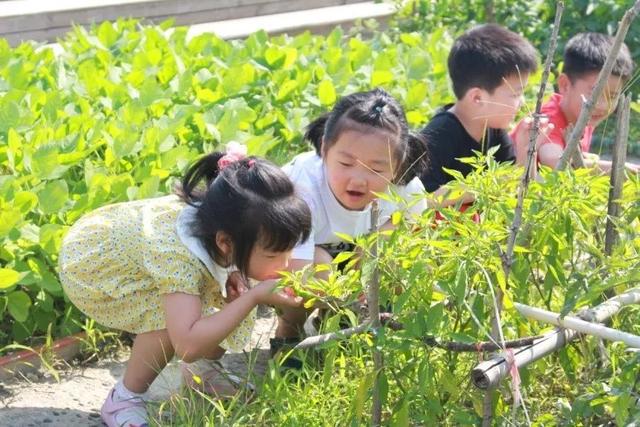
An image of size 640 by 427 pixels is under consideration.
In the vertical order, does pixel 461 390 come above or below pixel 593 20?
above

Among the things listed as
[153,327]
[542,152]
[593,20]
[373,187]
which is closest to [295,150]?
[542,152]

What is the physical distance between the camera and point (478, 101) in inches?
159

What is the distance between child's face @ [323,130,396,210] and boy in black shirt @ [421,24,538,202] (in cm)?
66

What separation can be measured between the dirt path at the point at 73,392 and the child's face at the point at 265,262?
27 centimetres

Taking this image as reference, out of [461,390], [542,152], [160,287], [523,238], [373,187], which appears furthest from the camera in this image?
[542,152]

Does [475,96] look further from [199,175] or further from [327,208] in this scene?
[199,175]

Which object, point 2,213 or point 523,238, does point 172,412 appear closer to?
point 2,213

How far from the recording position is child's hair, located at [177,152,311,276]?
9.45 feet

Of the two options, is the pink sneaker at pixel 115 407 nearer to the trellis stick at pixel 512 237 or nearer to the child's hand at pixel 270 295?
the child's hand at pixel 270 295

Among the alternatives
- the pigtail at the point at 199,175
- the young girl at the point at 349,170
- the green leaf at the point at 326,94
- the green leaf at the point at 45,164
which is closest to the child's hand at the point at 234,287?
the young girl at the point at 349,170

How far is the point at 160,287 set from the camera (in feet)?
9.81

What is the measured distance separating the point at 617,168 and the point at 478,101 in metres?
1.24

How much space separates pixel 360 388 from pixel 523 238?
47cm

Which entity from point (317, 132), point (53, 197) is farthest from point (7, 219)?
point (317, 132)
